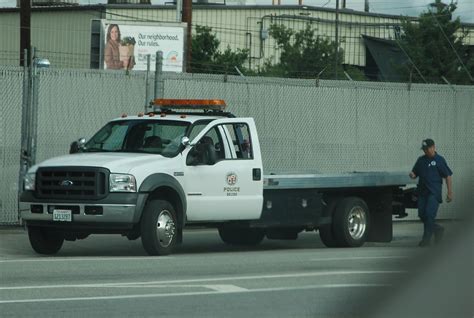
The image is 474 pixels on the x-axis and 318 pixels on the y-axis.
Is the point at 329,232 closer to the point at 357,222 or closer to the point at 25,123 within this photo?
the point at 357,222

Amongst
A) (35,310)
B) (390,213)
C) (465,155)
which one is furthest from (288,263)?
(465,155)

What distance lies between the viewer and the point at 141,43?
41.9m

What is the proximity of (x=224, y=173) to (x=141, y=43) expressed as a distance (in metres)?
28.5

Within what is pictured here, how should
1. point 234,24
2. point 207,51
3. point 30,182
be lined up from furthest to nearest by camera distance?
point 234,24 < point 207,51 < point 30,182

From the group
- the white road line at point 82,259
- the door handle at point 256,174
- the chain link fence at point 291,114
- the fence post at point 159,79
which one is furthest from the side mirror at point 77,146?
the fence post at point 159,79

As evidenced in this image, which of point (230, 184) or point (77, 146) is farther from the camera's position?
point (77, 146)

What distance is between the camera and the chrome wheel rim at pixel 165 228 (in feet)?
43.1

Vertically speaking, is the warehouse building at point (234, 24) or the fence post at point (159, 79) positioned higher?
the warehouse building at point (234, 24)

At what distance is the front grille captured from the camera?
1286 cm

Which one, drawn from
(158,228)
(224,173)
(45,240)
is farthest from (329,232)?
(45,240)

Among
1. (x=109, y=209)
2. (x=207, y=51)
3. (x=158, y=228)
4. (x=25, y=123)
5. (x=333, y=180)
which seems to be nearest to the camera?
(x=109, y=209)

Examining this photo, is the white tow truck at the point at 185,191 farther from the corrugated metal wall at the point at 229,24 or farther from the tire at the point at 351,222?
the corrugated metal wall at the point at 229,24

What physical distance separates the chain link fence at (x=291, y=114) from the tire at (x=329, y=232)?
0.90 m

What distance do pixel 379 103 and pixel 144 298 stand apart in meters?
12.5
